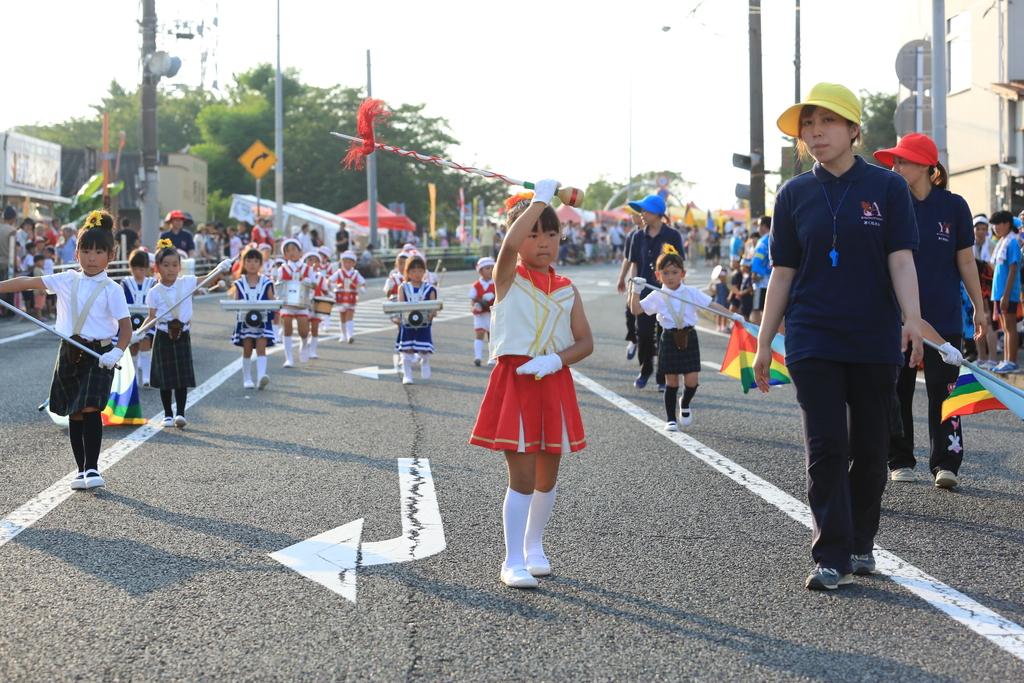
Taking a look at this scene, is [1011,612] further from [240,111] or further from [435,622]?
[240,111]

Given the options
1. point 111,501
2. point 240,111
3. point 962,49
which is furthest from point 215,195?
point 111,501

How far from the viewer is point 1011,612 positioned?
16.2ft

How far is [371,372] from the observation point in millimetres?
15195

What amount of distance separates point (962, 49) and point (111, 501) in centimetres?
2866

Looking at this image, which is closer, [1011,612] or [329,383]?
[1011,612]

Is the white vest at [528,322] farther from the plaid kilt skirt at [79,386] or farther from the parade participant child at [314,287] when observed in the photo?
the parade participant child at [314,287]

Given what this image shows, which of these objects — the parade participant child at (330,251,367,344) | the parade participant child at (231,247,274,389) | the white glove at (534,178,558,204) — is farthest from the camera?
the parade participant child at (330,251,367,344)

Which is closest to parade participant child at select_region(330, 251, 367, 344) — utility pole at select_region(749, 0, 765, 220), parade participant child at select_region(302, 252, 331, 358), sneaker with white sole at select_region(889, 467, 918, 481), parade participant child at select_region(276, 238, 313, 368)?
parade participant child at select_region(302, 252, 331, 358)

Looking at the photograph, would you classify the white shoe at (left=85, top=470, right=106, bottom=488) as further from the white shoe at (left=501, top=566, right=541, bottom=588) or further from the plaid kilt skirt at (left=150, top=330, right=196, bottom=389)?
the white shoe at (left=501, top=566, right=541, bottom=588)

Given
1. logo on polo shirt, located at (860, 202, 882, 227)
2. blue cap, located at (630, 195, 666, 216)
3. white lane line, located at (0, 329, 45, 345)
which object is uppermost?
blue cap, located at (630, 195, 666, 216)

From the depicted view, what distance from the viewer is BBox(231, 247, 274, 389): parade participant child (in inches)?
522

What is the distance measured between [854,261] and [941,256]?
7.11ft

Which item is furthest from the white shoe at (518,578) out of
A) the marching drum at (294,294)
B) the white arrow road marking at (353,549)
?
the marching drum at (294,294)

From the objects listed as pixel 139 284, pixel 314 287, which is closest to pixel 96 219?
pixel 139 284
